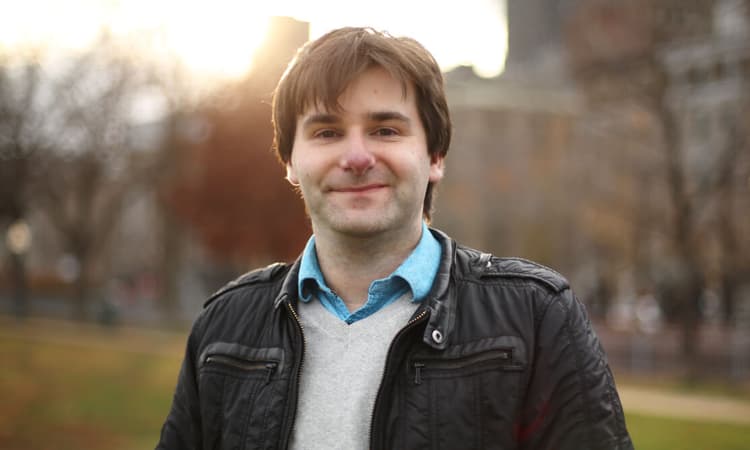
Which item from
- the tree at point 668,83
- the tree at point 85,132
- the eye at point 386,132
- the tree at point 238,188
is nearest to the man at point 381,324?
the eye at point 386,132

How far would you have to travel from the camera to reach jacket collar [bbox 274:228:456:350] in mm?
2387

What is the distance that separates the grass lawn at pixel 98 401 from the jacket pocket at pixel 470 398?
8.21 m

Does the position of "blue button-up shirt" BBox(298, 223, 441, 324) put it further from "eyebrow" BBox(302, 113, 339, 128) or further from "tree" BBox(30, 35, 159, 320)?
"tree" BBox(30, 35, 159, 320)

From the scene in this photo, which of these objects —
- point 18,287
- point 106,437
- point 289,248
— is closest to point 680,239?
point 106,437

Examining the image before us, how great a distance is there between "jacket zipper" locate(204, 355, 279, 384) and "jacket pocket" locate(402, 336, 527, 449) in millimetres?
424

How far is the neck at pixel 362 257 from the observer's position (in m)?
2.60

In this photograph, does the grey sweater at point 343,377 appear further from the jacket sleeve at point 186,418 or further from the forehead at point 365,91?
the forehead at point 365,91

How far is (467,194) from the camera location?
1331 inches

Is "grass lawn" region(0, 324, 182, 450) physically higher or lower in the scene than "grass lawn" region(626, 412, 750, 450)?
lower

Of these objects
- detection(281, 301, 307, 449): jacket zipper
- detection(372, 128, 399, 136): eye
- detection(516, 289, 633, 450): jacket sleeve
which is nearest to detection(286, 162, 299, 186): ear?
detection(372, 128, 399, 136): eye

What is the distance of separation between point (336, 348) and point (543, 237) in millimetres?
31232

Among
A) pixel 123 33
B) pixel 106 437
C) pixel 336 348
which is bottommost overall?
pixel 106 437

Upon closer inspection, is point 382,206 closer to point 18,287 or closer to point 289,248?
point 289,248

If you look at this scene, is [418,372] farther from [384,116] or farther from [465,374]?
[384,116]
